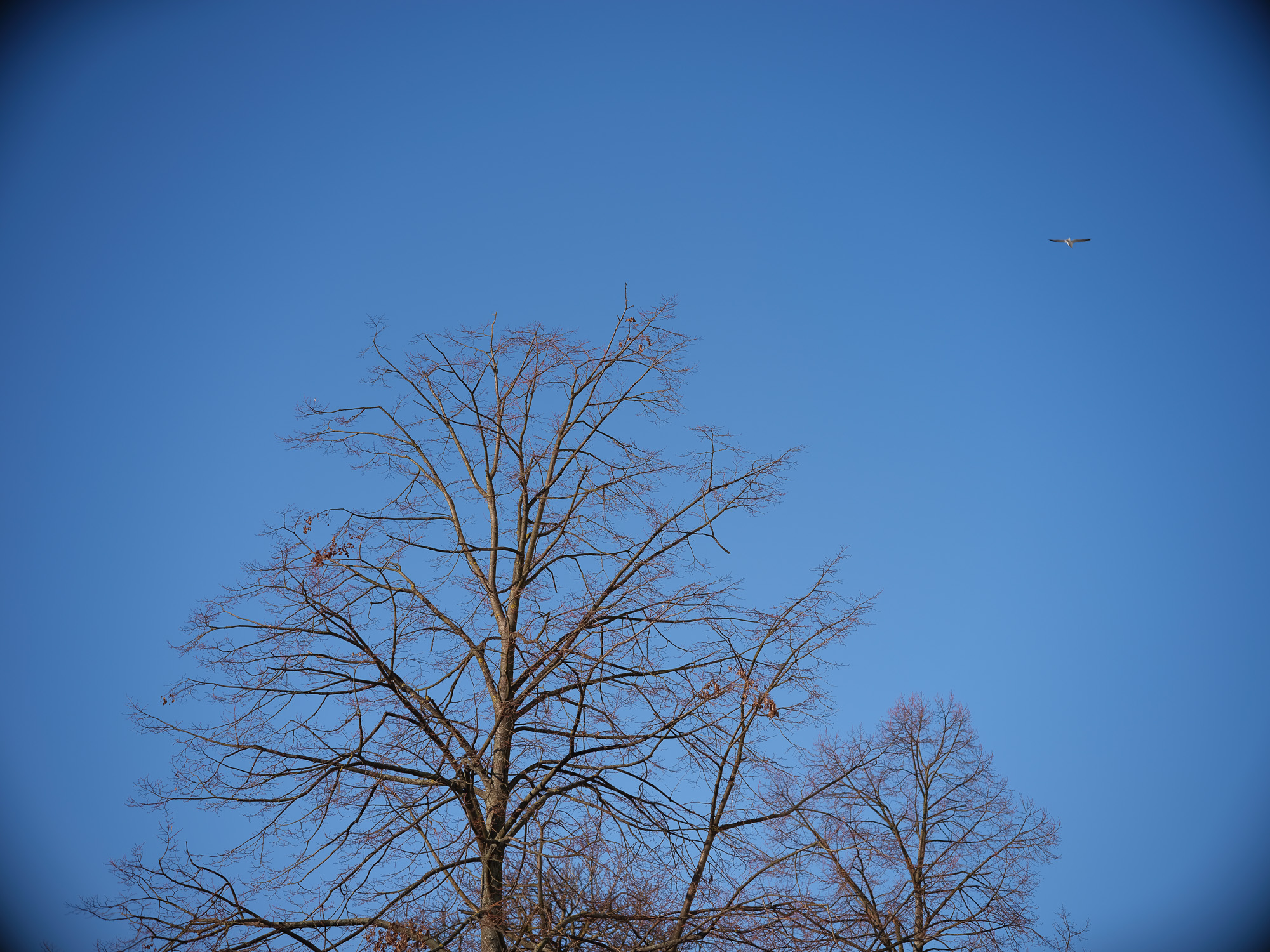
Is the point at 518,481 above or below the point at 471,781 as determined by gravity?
above

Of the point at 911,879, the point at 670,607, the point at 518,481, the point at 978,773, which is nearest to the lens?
the point at 670,607

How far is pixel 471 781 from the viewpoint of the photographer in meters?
7.15

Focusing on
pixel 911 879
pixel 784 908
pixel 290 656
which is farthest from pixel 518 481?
pixel 911 879

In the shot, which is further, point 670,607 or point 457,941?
point 670,607

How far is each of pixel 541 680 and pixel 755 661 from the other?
1942 mm

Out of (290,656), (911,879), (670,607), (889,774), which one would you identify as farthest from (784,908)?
(889,774)

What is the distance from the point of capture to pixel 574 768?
741cm

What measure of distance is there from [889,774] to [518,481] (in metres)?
11.5

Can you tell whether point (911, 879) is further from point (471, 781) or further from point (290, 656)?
point (290, 656)

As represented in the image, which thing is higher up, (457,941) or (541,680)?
(541,680)

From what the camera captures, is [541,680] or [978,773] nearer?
[541,680]

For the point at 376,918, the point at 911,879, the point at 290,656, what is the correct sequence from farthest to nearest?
the point at 911,879 → the point at 290,656 → the point at 376,918

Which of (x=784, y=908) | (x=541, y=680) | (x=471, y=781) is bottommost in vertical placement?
(x=784, y=908)

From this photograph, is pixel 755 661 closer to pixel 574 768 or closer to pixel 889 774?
pixel 574 768
